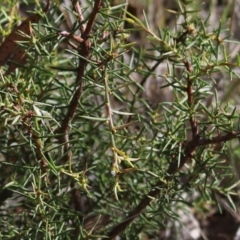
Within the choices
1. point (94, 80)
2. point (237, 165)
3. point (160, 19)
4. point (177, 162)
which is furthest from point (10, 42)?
point (160, 19)

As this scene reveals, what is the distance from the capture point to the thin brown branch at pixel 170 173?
3.26 ft

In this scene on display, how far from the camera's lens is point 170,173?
1081mm

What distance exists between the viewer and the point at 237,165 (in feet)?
5.59

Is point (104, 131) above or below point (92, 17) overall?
below

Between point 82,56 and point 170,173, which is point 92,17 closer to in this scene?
point 82,56

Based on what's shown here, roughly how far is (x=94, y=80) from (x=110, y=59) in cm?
5

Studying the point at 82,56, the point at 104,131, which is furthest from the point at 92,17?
the point at 104,131

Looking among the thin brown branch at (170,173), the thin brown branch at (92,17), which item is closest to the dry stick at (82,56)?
the thin brown branch at (92,17)

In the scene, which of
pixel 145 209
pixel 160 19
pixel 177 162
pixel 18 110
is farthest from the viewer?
pixel 160 19

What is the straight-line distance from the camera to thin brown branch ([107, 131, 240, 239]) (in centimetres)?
100

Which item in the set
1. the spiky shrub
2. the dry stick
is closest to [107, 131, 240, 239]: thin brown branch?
the spiky shrub

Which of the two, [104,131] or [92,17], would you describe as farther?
[104,131]

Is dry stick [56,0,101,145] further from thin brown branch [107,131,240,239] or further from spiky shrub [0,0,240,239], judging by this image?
thin brown branch [107,131,240,239]

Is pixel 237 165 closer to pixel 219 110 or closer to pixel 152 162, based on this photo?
pixel 152 162
